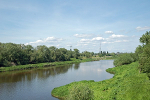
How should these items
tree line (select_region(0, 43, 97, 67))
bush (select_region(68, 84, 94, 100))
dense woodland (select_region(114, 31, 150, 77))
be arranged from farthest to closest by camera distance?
tree line (select_region(0, 43, 97, 67)) → dense woodland (select_region(114, 31, 150, 77)) → bush (select_region(68, 84, 94, 100))

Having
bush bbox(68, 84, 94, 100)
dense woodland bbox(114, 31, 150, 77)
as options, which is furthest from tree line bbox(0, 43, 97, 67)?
bush bbox(68, 84, 94, 100)

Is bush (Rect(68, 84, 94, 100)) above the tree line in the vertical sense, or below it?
below

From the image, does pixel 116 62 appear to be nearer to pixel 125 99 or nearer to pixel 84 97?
pixel 125 99

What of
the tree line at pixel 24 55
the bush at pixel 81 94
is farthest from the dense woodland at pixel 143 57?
the tree line at pixel 24 55

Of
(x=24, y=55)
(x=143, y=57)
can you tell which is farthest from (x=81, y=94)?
(x=24, y=55)

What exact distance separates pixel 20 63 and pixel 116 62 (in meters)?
54.1

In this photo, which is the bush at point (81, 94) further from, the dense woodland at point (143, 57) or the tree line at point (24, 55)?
Result: the tree line at point (24, 55)

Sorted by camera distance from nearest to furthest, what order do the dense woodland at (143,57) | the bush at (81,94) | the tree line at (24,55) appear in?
1. the bush at (81,94)
2. the dense woodland at (143,57)
3. the tree line at (24,55)

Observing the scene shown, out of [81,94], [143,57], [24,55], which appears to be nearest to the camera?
[81,94]

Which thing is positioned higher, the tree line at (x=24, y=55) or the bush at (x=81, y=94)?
the tree line at (x=24, y=55)

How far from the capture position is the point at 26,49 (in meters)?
84.3

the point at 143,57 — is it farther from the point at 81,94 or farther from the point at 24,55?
the point at 24,55

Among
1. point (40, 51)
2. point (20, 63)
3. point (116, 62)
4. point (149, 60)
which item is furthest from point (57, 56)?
point (149, 60)

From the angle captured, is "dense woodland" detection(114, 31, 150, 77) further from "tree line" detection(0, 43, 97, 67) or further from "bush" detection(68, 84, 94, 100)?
"tree line" detection(0, 43, 97, 67)
